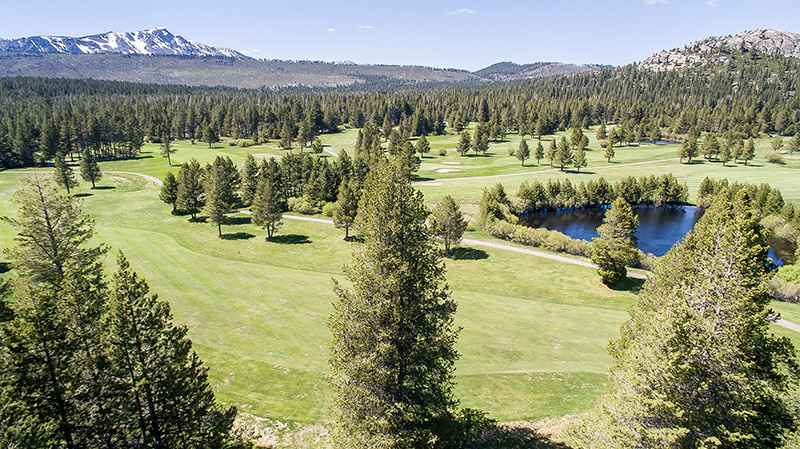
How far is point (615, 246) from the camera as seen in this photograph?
51.2 m

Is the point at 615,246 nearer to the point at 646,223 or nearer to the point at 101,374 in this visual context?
the point at 646,223

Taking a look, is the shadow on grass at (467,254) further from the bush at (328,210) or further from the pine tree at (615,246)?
the bush at (328,210)

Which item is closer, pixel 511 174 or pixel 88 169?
pixel 88 169

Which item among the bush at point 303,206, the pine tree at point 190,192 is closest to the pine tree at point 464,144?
the bush at point 303,206

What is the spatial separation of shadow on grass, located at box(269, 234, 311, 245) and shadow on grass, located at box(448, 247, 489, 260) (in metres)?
22.1

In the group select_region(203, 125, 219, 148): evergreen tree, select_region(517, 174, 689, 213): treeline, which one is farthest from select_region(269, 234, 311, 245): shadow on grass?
select_region(203, 125, 219, 148): evergreen tree

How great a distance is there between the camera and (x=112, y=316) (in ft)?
57.7

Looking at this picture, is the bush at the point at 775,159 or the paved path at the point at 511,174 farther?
the bush at the point at 775,159

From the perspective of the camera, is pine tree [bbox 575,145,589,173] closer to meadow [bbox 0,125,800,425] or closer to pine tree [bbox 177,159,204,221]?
meadow [bbox 0,125,800,425]

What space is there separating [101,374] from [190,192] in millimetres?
65569

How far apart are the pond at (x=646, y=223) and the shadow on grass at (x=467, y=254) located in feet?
79.8

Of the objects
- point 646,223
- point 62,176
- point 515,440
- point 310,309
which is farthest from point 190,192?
point 646,223

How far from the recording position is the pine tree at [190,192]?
254 ft

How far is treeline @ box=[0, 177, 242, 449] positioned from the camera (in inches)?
612
